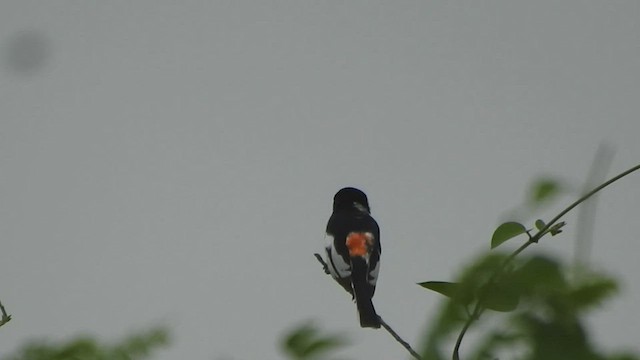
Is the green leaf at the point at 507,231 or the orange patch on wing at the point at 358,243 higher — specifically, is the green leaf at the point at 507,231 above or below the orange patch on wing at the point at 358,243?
below

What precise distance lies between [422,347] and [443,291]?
248 millimetres

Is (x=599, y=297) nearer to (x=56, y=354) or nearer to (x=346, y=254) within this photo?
(x=56, y=354)

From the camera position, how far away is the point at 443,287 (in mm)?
897

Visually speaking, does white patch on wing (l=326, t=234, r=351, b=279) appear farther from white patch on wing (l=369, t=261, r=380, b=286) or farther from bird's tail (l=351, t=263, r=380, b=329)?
white patch on wing (l=369, t=261, r=380, b=286)

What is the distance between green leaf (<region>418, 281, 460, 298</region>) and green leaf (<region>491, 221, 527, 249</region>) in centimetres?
16

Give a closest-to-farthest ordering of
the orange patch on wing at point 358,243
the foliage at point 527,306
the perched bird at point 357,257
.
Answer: the foliage at point 527,306 < the perched bird at point 357,257 < the orange patch on wing at point 358,243

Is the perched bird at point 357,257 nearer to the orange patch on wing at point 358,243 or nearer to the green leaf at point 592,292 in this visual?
the orange patch on wing at point 358,243

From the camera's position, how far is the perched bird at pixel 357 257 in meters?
7.54

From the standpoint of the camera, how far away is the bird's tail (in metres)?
7.21

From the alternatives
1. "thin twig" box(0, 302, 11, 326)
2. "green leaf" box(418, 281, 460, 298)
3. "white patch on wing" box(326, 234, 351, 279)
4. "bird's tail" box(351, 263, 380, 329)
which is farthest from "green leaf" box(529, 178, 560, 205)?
"white patch on wing" box(326, 234, 351, 279)

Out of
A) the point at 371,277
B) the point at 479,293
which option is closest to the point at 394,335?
the point at 479,293

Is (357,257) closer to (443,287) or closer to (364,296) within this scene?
(364,296)

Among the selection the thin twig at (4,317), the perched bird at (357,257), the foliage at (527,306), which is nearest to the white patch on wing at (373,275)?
the perched bird at (357,257)

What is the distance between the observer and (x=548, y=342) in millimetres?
579
